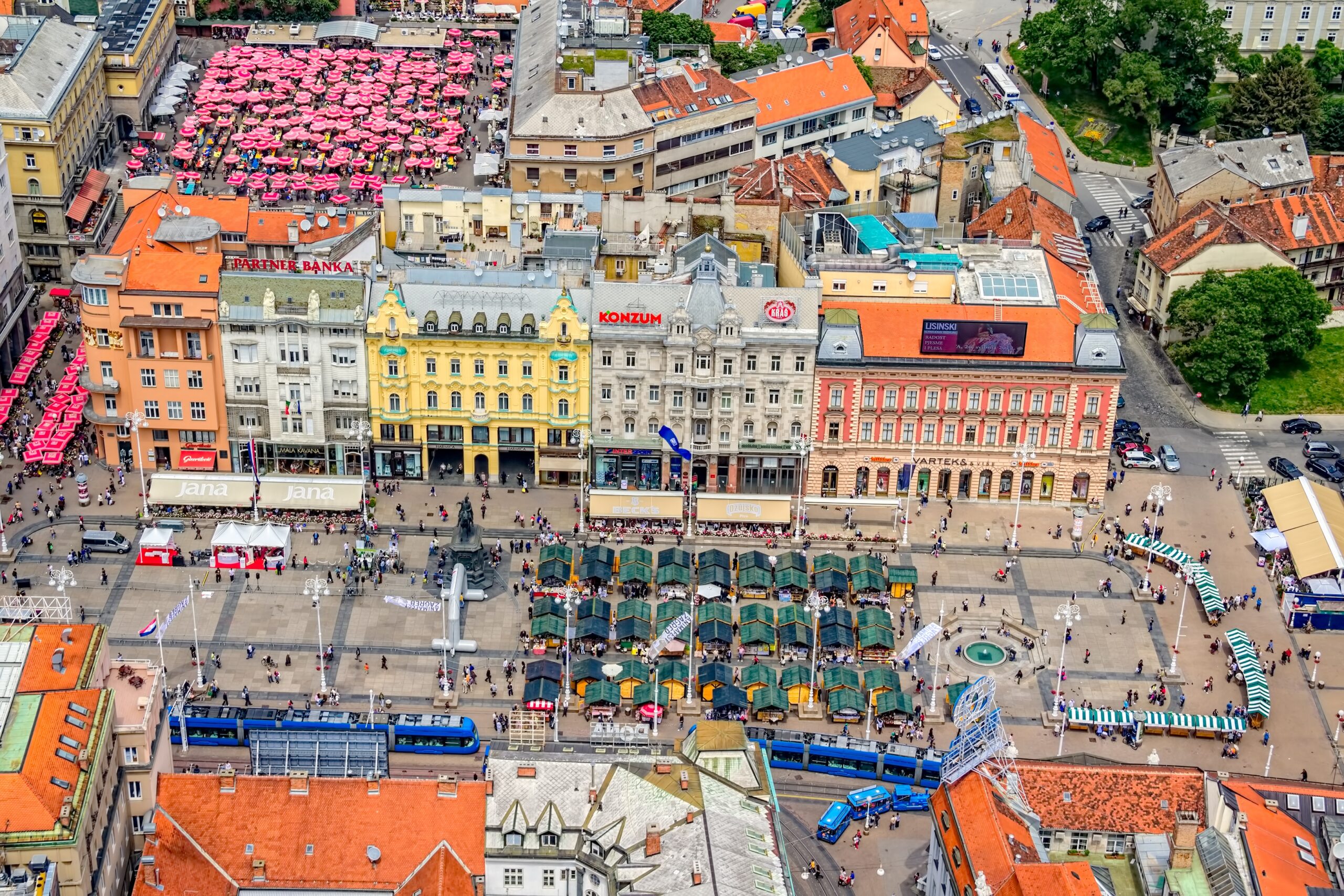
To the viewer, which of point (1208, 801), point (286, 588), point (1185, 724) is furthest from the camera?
point (286, 588)

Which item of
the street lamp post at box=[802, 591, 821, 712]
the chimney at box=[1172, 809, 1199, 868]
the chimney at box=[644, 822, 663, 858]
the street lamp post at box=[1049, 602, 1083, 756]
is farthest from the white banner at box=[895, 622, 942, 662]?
the chimney at box=[644, 822, 663, 858]

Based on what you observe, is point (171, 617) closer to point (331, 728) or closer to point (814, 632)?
point (331, 728)

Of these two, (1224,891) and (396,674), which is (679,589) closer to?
(396,674)

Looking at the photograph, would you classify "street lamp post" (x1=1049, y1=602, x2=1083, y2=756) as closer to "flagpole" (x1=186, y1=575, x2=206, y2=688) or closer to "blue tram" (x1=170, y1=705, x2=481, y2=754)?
"blue tram" (x1=170, y1=705, x2=481, y2=754)

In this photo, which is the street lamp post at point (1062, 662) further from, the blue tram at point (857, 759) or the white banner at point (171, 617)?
the white banner at point (171, 617)

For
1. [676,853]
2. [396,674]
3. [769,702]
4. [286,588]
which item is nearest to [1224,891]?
[676,853]

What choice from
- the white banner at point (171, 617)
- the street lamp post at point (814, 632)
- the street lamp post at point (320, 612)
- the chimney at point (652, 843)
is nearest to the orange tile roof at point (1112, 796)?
the chimney at point (652, 843)
